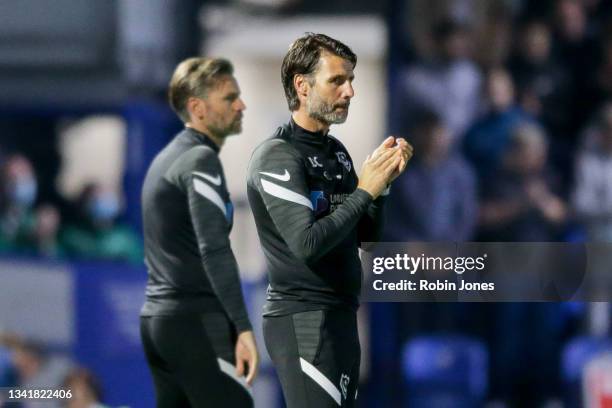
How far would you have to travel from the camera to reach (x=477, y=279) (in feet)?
14.3

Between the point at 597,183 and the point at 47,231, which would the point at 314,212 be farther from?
the point at 47,231

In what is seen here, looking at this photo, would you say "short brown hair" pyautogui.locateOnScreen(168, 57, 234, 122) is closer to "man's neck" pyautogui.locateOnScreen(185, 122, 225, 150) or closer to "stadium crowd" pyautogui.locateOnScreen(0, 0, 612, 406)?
"man's neck" pyautogui.locateOnScreen(185, 122, 225, 150)

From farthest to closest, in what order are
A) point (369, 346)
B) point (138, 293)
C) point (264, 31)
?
1. point (264, 31)
2. point (369, 346)
3. point (138, 293)

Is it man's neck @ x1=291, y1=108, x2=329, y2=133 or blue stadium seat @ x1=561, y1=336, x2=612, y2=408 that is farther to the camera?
blue stadium seat @ x1=561, y1=336, x2=612, y2=408

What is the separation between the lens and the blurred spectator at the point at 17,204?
25.6 feet

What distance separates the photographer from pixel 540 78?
744 cm

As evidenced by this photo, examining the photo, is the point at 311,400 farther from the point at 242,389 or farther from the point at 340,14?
the point at 340,14

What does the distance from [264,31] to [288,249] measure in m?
4.83

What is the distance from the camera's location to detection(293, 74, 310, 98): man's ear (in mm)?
3270

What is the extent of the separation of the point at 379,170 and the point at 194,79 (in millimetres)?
1262

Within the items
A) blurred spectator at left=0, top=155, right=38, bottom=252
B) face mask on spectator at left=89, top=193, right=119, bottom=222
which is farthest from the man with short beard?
blurred spectator at left=0, top=155, right=38, bottom=252

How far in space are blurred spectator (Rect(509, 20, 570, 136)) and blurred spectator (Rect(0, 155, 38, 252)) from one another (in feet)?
11.1

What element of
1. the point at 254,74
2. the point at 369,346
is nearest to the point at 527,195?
the point at 369,346

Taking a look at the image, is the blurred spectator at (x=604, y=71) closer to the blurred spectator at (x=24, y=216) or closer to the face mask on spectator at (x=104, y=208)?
the face mask on spectator at (x=104, y=208)
